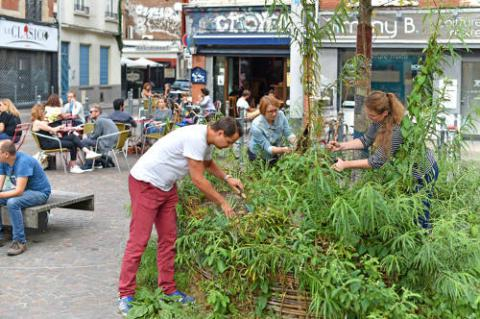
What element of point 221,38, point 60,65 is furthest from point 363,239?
point 60,65

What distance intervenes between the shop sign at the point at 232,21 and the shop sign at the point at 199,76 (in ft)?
4.13

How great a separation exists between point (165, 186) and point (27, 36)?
28.8 meters

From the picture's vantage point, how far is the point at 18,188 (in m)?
7.29

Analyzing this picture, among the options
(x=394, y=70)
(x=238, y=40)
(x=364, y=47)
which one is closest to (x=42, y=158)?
(x=364, y=47)

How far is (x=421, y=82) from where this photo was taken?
5.45 metres

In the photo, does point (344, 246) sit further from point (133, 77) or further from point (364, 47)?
point (133, 77)

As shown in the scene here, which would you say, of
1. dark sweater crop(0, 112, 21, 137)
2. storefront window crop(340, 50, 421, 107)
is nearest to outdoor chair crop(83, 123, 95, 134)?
dark sweater crop(0, 112, 21, 137)

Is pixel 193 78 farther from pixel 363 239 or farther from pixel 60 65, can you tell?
pixel 363 239

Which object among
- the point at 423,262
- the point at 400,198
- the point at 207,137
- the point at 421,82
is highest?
the point at 421,82

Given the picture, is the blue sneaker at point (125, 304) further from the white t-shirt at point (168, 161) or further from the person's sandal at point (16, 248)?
the person's sandal at point (16, 248)

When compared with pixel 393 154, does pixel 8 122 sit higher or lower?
higher

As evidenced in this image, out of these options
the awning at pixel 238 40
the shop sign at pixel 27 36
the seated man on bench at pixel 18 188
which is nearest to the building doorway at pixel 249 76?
the awning at pixel 238 40

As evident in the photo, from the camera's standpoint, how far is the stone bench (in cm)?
732

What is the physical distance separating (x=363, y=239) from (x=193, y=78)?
18018 millimetres
